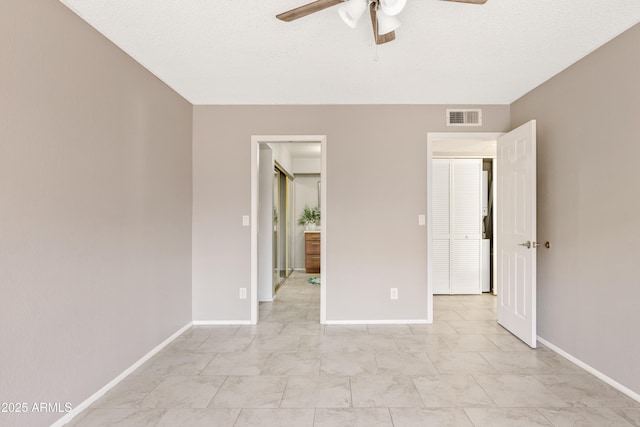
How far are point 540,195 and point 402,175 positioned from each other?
1.33 metres

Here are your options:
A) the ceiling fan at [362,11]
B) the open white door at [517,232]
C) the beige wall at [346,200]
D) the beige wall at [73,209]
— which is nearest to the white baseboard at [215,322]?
the beige wall at [346,200]

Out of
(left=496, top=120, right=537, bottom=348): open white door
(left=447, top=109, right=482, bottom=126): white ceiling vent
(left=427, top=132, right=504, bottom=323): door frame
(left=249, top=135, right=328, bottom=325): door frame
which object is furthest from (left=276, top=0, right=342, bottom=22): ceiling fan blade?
(left=447, top=109, right=482, bottom=126): white ceiling vent

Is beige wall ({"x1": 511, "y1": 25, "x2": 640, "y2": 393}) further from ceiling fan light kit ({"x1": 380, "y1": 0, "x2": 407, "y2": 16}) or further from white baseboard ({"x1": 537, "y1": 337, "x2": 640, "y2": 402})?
ceiling fan light kit ({"x1": 380, "y1": 0, "x2": 407, "y2": 16})

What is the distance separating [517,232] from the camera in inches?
129

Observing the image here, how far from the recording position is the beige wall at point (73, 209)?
1.67 m

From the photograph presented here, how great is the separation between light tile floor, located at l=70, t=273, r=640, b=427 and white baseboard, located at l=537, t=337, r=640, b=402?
0.16ft

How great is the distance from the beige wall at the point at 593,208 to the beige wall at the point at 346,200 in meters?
0.96

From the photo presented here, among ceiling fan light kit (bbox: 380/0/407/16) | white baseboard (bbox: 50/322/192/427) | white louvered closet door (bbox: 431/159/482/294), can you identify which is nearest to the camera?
ceiling fan light kit (bbox: 380/0/407/16)

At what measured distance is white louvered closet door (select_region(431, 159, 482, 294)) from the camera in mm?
5102

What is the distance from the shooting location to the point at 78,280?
6.81 feet

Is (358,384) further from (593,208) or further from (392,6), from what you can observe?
(392,6)

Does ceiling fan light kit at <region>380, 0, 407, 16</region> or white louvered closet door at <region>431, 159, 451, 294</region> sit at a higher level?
ceiling fan light kit at <region>380, 0, 407, 16</region>

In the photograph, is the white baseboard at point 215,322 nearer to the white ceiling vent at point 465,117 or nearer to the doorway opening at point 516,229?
the doorway opening at point 516,229

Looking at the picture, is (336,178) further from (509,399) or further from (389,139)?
(509,399)
